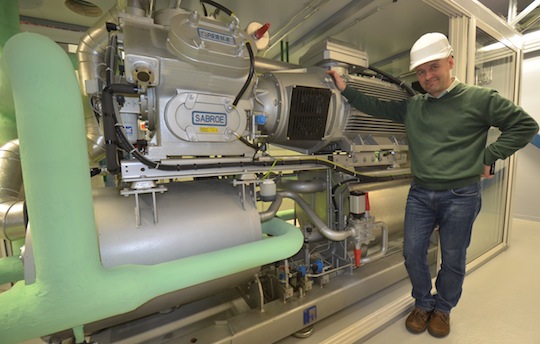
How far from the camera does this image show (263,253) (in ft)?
2.84

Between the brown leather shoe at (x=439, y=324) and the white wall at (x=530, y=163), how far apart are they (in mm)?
3277

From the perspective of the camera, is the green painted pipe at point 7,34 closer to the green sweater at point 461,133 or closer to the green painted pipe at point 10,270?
the green painted pipe at point 10,270

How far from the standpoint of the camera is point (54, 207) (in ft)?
1.89

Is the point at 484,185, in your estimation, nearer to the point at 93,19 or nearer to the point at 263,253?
the point at 263,253

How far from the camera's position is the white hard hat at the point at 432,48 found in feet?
4.03

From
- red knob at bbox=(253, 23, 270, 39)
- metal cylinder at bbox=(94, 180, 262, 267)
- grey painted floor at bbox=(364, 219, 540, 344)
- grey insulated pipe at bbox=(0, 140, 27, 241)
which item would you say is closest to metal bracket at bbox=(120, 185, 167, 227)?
metal cylinder at bbox=(94, 180, 262, 267)

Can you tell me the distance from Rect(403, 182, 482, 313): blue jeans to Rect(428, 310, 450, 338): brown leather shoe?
0.11 ft

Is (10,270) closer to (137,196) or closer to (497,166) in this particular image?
(137,196)

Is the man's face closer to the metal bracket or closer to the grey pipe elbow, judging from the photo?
the grey pipe elbow

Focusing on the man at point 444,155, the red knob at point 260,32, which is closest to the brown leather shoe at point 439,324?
the man at point 444,155

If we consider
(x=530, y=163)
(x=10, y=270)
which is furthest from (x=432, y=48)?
(x=530, y=163)

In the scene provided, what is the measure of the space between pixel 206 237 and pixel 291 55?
2.36 m

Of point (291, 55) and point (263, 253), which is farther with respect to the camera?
point (291, 55)

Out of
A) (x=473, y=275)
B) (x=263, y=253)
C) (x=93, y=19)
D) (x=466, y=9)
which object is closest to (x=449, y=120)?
(x=466, y=9)
